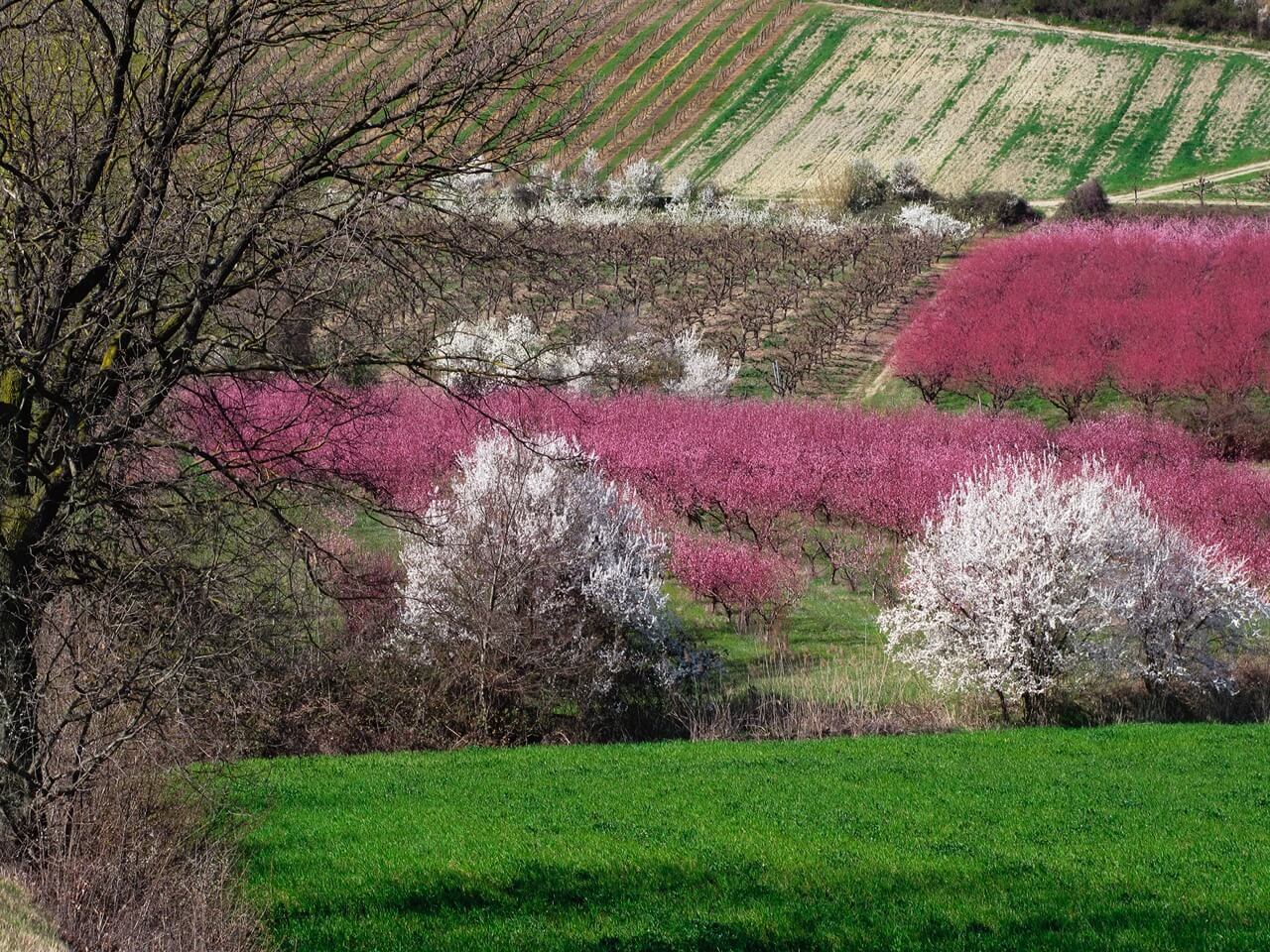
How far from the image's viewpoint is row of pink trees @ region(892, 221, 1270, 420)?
136 feet

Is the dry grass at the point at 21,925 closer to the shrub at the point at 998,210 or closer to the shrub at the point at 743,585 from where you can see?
the shrub at the point at 743,585

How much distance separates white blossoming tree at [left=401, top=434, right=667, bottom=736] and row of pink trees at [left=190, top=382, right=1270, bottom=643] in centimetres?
483

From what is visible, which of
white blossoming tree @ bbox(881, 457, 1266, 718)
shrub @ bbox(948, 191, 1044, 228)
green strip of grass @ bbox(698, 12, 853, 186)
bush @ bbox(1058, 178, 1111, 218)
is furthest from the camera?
green strip of grass @ bbox(698, 12, 853, 186)

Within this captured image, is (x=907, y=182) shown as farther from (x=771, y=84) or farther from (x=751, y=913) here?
(x=751, y=913)

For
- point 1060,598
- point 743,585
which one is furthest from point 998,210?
point 1060,598

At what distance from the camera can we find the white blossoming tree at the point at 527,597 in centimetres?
1822

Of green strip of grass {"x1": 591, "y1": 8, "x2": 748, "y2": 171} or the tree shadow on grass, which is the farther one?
green strip of grass {"x1": 591, "y1": 8, "x2": 748, "y2": 171}

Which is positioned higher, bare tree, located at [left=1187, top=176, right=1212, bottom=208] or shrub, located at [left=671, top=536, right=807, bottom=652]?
bare tree, located at [left=1187, top=176, right=1212, bottom=208]

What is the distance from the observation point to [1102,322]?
45.2m

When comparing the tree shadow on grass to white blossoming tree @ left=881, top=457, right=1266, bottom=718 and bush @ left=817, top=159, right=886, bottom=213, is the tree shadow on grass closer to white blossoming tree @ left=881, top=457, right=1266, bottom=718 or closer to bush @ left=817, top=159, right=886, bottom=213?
white blossoming tree @ left=881, top=457, right=1266, bottom=718

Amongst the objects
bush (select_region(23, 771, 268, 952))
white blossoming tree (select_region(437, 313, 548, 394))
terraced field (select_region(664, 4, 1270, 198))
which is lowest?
bush (select_region(23, 771, 268, 952))

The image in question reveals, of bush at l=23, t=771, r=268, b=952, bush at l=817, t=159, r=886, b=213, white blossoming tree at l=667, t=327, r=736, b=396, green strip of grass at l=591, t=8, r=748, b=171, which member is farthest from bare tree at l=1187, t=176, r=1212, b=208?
bush at l=23, t=771, r=268, b=952

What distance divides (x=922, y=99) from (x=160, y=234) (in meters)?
81.3

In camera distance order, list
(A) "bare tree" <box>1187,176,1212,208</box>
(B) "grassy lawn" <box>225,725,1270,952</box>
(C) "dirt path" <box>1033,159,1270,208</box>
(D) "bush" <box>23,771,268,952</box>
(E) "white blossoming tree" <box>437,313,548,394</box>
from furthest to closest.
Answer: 1. (C) "dirt path" <box>1033,159,1270,208</box>
2. (A) "bare tree" <box>1187,176,1212,208</box>
3. (B) "grassy lawn" <box>225,725,1270,952</box>
4. (E) "white blossoming tree" <box>437,313,548,394</box>
5. (D) "bush" <box>23,771,268,952</box>
